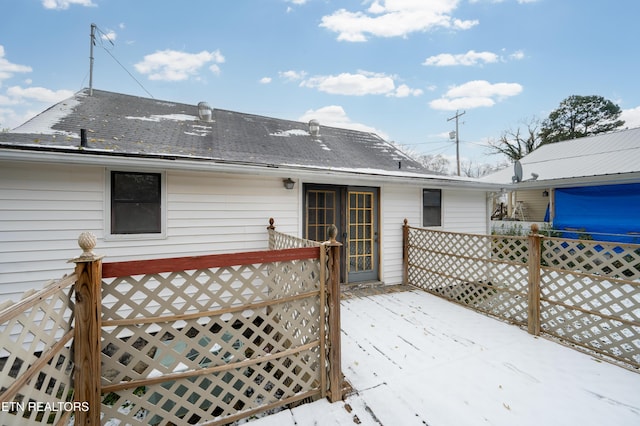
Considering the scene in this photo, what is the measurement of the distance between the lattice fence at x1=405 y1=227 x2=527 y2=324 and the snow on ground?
49cm

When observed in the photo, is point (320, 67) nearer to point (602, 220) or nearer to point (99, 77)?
point (99, 77)

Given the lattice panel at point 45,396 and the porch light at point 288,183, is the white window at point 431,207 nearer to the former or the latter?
the porch light at point 288,183

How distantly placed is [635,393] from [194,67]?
16109mm

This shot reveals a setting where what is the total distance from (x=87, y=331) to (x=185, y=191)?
2.91 metres

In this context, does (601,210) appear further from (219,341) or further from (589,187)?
(219,341)

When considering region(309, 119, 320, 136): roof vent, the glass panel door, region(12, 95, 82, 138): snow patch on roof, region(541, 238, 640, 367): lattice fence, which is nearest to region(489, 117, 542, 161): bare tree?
region(309, 119, 320, 136): roof vent

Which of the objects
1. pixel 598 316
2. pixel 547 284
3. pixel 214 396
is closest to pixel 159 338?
pixel 214 396

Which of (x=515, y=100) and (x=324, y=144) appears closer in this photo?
(x=324, y=144)

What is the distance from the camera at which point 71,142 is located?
3.94 meters

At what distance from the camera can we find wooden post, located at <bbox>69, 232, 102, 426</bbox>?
1659 mm

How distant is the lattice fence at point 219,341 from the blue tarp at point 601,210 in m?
10.4

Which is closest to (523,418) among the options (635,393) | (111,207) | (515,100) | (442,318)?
(635,393)

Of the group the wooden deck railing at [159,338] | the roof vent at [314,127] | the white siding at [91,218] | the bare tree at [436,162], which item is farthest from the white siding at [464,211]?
the bare tree at [436,162]

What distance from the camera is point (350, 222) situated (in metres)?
5.70
